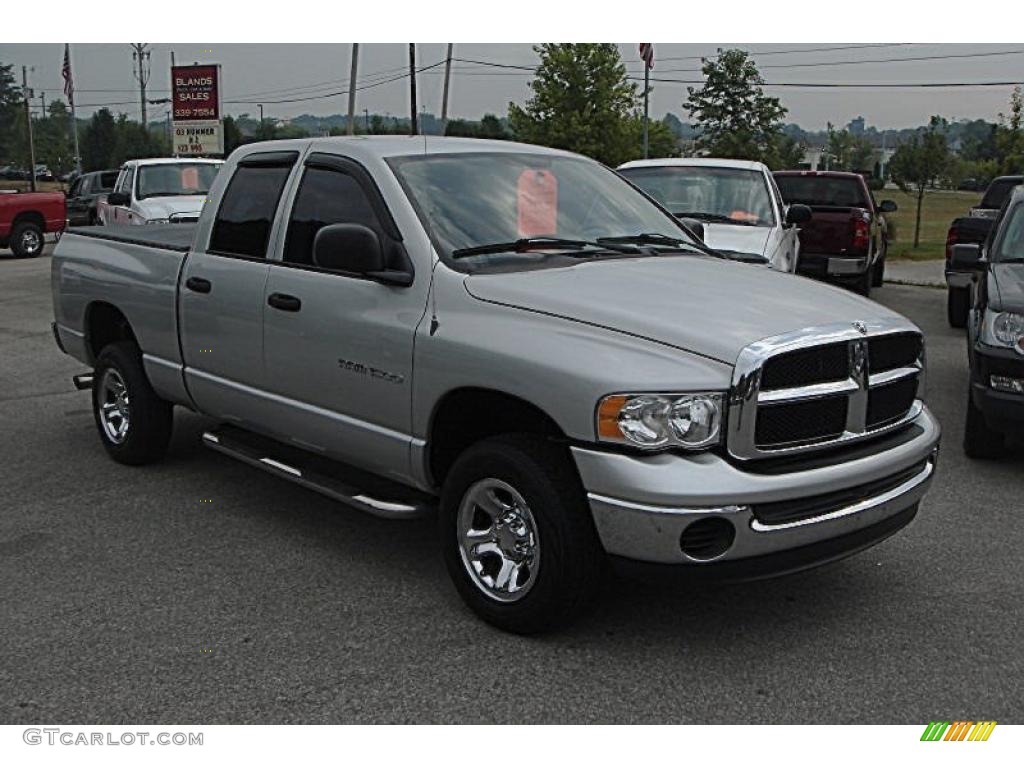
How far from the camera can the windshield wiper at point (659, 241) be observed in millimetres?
5332

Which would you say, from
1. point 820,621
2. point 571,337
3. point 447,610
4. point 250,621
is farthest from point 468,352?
point 820,621

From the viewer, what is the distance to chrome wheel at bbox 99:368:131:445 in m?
6.96

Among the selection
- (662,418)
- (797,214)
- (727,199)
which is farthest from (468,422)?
(797,214)

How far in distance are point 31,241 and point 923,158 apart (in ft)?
73.2

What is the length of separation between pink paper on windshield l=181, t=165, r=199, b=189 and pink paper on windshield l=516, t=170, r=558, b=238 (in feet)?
43.3

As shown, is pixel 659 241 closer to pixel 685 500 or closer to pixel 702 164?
pixel 685 500

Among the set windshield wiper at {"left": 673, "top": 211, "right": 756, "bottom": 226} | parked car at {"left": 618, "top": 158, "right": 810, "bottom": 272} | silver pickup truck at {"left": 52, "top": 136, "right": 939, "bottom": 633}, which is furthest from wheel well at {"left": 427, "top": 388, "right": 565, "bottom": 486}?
windshield wiper at {"left": 673, "top": 211, "right": 756, "bottom": 226}

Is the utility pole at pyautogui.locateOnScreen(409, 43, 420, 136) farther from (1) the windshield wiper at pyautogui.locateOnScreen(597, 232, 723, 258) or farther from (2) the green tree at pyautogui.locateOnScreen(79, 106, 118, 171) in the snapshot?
(2) the green tree at pyautogui.locateOnScreen(79, 106, 118, 171)

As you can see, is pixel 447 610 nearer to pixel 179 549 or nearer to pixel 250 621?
pixel 250 621

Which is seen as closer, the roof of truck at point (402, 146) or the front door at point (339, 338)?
the front door at point (339, 338)

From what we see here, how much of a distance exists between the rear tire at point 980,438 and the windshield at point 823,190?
30.6ft

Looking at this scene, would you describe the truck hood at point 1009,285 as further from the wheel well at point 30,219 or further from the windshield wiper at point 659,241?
the wheel well at point 30,219

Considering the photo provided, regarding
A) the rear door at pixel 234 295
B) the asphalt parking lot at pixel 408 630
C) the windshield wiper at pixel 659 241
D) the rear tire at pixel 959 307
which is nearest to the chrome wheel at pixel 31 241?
the rear tire at pixel 959 307

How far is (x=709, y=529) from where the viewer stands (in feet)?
13.0
